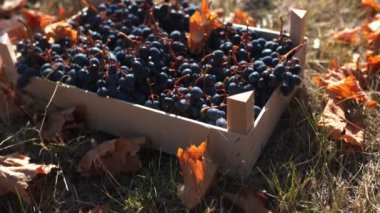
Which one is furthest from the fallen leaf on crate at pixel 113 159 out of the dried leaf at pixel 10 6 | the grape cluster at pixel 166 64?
the dried leaf at pixel 10 6

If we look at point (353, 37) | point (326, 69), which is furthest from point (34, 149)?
point (353, 37)

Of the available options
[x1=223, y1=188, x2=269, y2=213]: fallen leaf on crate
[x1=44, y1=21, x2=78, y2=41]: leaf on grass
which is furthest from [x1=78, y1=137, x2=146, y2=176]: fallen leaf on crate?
[x1=44, y1=21, x2=78, y2=41]: leaf on grass

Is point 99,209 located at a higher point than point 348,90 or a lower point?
lower

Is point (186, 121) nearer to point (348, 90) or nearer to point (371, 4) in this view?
point (348, 90)

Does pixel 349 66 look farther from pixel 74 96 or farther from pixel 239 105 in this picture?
pixel 74 96

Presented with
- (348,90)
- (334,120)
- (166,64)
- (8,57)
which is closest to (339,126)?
(334,120)

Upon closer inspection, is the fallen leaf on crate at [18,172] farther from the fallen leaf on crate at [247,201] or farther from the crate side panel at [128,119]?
the fallen leaf on crate at [247,201]

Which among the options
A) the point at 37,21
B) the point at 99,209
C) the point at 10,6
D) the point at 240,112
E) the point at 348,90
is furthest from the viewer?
the point at 10,6
